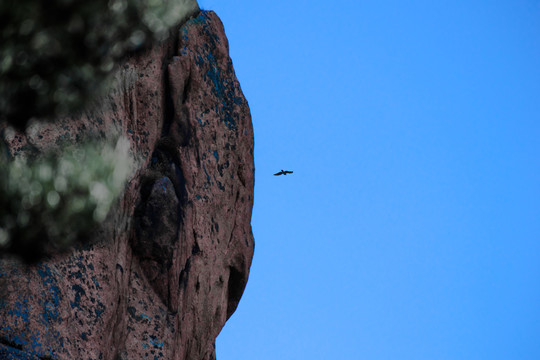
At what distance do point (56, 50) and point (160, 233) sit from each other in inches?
265

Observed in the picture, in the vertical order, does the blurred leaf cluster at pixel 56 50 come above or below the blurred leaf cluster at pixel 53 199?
above

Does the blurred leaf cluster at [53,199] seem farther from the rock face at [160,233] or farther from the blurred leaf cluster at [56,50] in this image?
the blurred leaf cluster at [56,50]

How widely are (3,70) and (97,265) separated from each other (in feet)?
17.7

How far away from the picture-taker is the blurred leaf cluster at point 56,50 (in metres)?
9.09

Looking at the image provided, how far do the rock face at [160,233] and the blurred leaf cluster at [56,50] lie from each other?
1486 mm

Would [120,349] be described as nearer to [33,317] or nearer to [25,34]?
[33,317]

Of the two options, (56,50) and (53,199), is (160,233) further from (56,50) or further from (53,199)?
(56,50)

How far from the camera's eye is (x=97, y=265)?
13.5 metres

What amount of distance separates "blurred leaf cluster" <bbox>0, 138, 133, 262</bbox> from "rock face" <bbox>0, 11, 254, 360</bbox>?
14.5 inches

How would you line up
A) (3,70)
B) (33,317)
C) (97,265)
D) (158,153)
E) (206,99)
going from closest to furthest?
(3,70) → (33,317) → (97,265) → (158,153) → (206,99)

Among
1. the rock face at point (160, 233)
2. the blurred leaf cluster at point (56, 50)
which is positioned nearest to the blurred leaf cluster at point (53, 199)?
the rock face at point (160, 233)

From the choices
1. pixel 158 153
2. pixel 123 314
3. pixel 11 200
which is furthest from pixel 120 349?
pixel 11 200

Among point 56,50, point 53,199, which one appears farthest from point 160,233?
point 56,50

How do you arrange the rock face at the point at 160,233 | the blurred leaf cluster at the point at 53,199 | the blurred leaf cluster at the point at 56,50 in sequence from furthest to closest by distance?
the rock face at the point at 160,233 → the blurred leaf cluster at the point at 53,199 → the blurred leaf cluster at the point at 56,50
